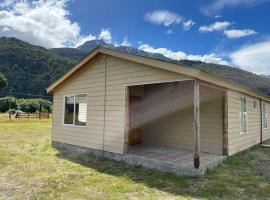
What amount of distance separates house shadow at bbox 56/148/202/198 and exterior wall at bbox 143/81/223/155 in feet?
8.70

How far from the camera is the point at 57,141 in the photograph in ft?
34.2

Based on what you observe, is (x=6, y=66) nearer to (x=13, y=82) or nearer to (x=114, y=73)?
(x=13, y=82)

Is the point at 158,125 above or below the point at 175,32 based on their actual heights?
below

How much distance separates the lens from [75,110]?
9547mm

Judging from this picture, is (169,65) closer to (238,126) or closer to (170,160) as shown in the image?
(170,160)

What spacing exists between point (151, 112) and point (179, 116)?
1379 mm

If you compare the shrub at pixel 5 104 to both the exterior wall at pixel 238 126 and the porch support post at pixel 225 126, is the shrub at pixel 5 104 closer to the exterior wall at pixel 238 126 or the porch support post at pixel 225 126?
the exterior wall at pixel 238 126

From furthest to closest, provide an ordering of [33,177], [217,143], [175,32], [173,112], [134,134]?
[175,32] → [134,134] → [173,112] → [217,143] → [33,177]

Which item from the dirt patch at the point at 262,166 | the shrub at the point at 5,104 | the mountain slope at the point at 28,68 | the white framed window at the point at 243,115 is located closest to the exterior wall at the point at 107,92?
the dirt patch at the point at 262,166

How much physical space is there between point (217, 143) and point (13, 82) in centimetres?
5149

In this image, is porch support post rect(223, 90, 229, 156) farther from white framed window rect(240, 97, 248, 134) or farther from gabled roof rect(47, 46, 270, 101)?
white framed window rect(240, 97, 248, 134)

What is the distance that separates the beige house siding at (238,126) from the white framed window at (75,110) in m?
5.18

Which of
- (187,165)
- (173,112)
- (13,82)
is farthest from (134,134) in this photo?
(13,82)

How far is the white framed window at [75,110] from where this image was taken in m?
9.21
